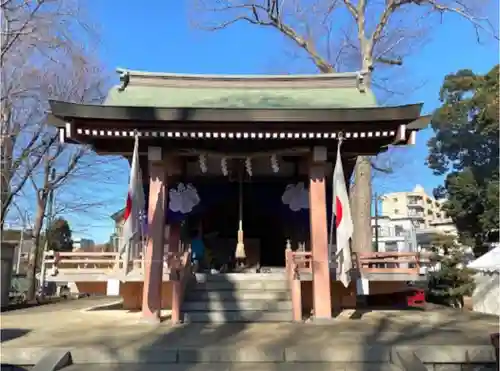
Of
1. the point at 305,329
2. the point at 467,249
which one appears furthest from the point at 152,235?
the point at 467,249

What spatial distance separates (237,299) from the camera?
374 inches

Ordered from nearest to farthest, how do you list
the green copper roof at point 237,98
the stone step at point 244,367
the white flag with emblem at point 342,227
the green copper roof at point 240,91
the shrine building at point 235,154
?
the stone step at point 244,367 → the white flag with emblem at point 342,227 → the shrine building at point 235,154 → the green copper roof at point 237,98 → the green copper roof at point 240,91

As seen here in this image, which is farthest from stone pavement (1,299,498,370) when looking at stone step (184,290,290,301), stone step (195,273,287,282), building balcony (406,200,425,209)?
building balcony (406,200,425,209)

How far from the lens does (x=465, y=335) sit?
276 inches

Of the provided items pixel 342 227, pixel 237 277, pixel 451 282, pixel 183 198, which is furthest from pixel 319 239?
pixel 451 282

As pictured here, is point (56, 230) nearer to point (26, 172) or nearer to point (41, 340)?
point (26, 172)

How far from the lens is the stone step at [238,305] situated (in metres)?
9.16

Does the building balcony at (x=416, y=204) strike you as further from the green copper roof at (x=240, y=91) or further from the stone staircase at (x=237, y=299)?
the stone staircase at (x=237, y=299)

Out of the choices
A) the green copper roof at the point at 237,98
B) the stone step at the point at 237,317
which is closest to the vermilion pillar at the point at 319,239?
the stone step at the point at 237,317

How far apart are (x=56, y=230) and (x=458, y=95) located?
102ft

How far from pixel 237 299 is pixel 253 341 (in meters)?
2.84

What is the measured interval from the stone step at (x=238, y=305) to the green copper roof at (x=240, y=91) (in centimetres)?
432

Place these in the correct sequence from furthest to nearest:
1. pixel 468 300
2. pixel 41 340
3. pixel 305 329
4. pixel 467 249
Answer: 1. pixel 467 249
2. pixel 468 300
3. pixel 305 329
4. pixel 41 340

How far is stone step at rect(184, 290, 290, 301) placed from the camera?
9516mm
